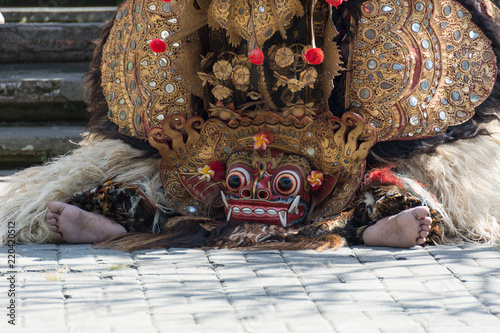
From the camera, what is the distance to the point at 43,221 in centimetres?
329

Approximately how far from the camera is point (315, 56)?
120 inches

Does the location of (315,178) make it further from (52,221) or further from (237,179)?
(52,221)

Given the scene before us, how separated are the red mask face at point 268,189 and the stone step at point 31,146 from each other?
5.93 ft

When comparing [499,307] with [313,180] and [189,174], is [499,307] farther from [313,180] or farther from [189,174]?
[189,174]

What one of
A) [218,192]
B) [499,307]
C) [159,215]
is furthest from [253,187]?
[499,307]

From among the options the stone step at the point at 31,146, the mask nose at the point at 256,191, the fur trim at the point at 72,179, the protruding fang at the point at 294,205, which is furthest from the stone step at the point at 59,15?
the protruding fang at the point at 294,205

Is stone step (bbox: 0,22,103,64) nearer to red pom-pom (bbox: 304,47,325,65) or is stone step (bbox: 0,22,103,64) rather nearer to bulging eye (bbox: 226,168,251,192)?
bulging eye (bbox: 226,168,251,192)

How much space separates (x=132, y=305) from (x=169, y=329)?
24 cm

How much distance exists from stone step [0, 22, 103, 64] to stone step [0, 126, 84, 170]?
92 centimetres

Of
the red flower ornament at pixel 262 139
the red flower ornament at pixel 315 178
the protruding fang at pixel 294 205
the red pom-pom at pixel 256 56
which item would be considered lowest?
the protruding fang at pixel 294 205

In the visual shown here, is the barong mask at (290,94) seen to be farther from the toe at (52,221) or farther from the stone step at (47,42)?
the stone step at (47,42)

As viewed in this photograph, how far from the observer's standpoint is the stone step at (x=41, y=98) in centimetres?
504

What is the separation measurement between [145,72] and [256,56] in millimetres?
704

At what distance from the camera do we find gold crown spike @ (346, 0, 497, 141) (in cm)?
329
